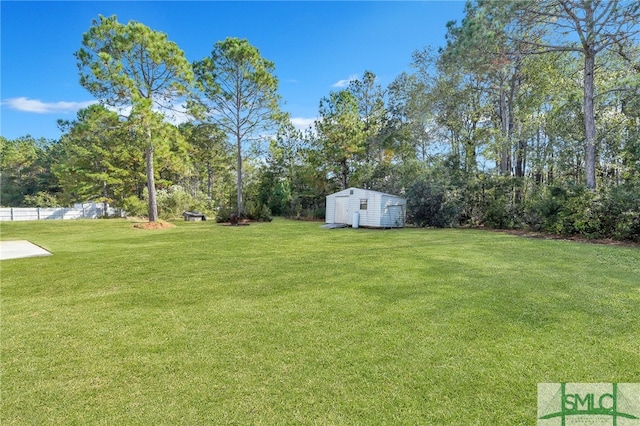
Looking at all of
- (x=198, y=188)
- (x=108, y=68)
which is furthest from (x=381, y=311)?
(x=198, y=188)

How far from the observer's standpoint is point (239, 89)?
1692 cm

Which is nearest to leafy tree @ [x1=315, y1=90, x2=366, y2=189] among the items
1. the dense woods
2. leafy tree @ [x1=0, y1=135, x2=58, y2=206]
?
the dense woods

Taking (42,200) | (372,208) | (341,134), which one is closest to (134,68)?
(341,134)

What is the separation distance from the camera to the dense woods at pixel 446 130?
9672 mm

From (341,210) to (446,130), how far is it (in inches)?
363

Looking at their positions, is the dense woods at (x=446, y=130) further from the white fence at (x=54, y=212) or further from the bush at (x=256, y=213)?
the white fence at (x=54, y=212)

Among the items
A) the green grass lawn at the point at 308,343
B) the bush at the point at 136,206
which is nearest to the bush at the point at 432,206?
the green grass lawn at the point at 308,343

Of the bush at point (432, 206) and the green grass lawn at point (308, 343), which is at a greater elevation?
the bush at point (432, 206)

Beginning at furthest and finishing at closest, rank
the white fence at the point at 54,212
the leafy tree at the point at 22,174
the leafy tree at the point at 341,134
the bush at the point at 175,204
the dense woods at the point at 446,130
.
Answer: the leafy tree at the point at 22,174, the bush at the point at 175,204, the leafy tree at the point at 341,134, the white fence at the point at 54,212, the dense woods at the point at 446,130

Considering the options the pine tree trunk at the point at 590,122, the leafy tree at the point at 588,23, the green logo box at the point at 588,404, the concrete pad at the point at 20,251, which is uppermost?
the leafy tree at the point at 588,23

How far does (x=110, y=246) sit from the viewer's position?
7.65m

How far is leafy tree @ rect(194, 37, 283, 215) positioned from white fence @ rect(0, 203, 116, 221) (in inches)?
476

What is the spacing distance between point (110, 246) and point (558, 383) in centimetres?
887

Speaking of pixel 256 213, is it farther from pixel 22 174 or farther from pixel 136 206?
pixel 22 174
